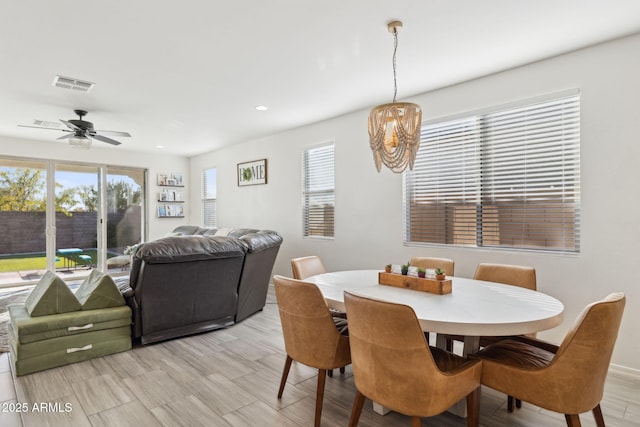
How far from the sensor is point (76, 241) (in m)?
6.66

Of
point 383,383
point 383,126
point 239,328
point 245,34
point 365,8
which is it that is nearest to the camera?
point 383,383

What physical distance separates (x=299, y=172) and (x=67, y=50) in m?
3.12

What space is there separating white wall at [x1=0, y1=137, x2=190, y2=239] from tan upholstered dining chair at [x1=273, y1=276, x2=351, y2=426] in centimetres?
623

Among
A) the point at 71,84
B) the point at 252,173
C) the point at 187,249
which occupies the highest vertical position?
the point at 71,84

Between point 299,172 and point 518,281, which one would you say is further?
point 299,172

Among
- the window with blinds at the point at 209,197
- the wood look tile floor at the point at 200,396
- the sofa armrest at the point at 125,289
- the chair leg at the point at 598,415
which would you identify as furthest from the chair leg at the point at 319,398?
the window with blinds at the point at 209,197

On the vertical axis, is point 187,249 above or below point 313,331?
above

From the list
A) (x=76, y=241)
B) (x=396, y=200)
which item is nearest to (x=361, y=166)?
(x=396, y=200)

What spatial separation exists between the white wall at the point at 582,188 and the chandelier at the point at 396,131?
1127mm

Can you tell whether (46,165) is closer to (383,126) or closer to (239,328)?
(239,328)

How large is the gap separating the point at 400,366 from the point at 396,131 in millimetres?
1481

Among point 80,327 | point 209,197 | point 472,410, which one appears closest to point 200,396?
point 80,327

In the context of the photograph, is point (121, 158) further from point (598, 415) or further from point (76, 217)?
point (598, 415)

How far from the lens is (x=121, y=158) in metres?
7.07
